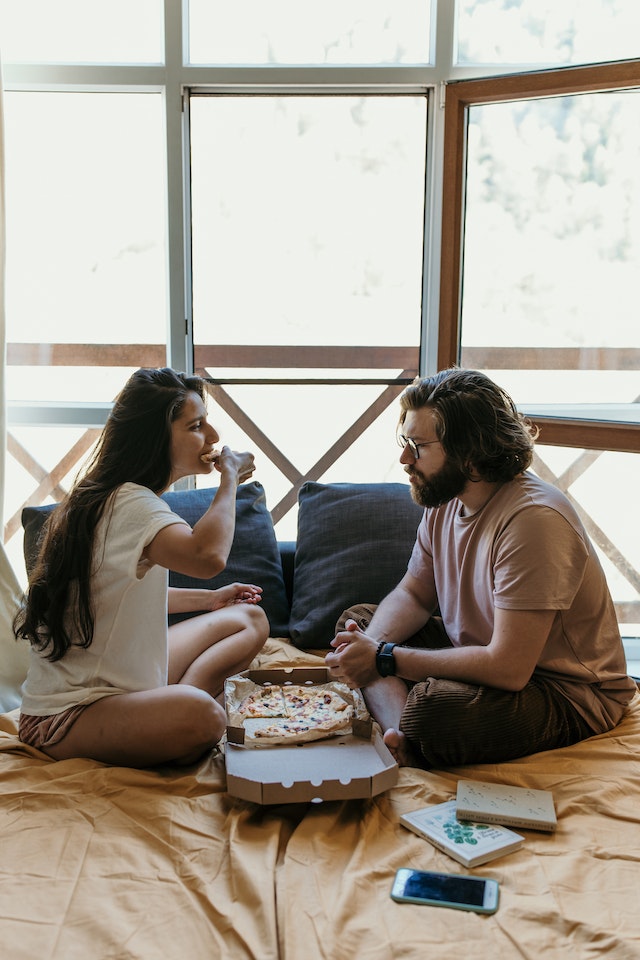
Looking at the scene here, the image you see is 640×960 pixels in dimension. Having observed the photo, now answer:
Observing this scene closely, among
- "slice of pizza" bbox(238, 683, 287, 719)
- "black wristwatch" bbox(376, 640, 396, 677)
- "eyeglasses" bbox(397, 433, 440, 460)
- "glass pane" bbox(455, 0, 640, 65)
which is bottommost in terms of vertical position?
"slice of pizza" bbox(238, 683, 287, 719)

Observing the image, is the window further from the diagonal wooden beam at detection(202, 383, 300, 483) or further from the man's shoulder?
the man's shoulder

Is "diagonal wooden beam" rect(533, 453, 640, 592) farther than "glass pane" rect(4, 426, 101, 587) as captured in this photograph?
No

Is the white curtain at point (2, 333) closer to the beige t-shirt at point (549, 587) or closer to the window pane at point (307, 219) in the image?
the window pane at point (307, 219)

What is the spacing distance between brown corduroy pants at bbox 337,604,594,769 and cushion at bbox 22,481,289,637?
824 mm

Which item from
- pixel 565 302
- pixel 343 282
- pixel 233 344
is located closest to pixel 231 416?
pixel 233 344

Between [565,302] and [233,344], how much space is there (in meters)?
1.11

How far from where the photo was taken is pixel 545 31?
9.45ft

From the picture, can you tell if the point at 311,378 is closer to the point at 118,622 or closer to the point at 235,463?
the point at 235,463

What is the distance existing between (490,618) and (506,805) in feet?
1.44

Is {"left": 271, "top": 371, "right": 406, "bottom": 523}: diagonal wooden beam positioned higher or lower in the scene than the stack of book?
higher

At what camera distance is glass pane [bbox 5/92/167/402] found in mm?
3025

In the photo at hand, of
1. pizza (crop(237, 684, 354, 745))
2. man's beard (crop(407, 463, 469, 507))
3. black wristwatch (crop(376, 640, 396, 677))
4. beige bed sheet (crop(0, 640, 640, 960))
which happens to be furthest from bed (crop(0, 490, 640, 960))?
man's beard (crop(407, 463, 469, 507))

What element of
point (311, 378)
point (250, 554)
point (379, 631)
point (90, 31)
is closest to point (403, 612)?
point (379, 631)

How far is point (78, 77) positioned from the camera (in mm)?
2934
